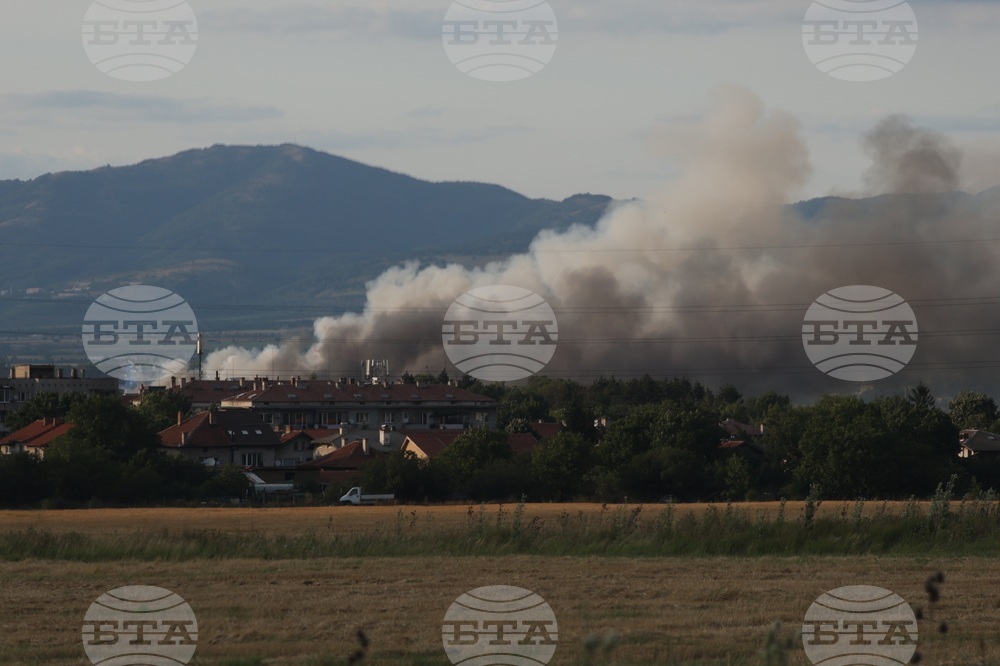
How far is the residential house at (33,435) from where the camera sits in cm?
6875

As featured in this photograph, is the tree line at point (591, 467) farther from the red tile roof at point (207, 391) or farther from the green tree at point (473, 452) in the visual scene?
the red tile roof at point (207, 391)

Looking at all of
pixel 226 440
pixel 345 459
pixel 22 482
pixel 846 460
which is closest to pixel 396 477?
pixel 22 482

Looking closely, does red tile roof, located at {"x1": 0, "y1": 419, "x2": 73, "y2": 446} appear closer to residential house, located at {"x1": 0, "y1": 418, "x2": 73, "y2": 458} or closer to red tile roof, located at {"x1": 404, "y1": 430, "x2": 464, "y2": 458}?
residential house, located at {"x1": 0, "y1": 418, "x2": 73, "y2": 458}

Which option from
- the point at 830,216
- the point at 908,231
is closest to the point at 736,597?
the point at 908,231

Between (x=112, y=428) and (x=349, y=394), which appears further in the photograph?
(x=349, y=394)

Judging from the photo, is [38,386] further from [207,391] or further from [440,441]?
[440,441]

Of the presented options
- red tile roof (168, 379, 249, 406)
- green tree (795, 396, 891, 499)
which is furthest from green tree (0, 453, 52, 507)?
red tile roof (168, 379, 249, 406)

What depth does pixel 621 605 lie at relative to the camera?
1730 cm

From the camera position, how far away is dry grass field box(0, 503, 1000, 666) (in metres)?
13.9

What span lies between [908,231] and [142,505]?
84785 millimetres

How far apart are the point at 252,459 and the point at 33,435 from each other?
11731mm

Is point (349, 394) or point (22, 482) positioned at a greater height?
point (349, 394)

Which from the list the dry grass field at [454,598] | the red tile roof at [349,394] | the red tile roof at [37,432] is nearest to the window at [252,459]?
the red tile roof at [37,432]

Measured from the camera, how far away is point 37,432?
2933 inches
